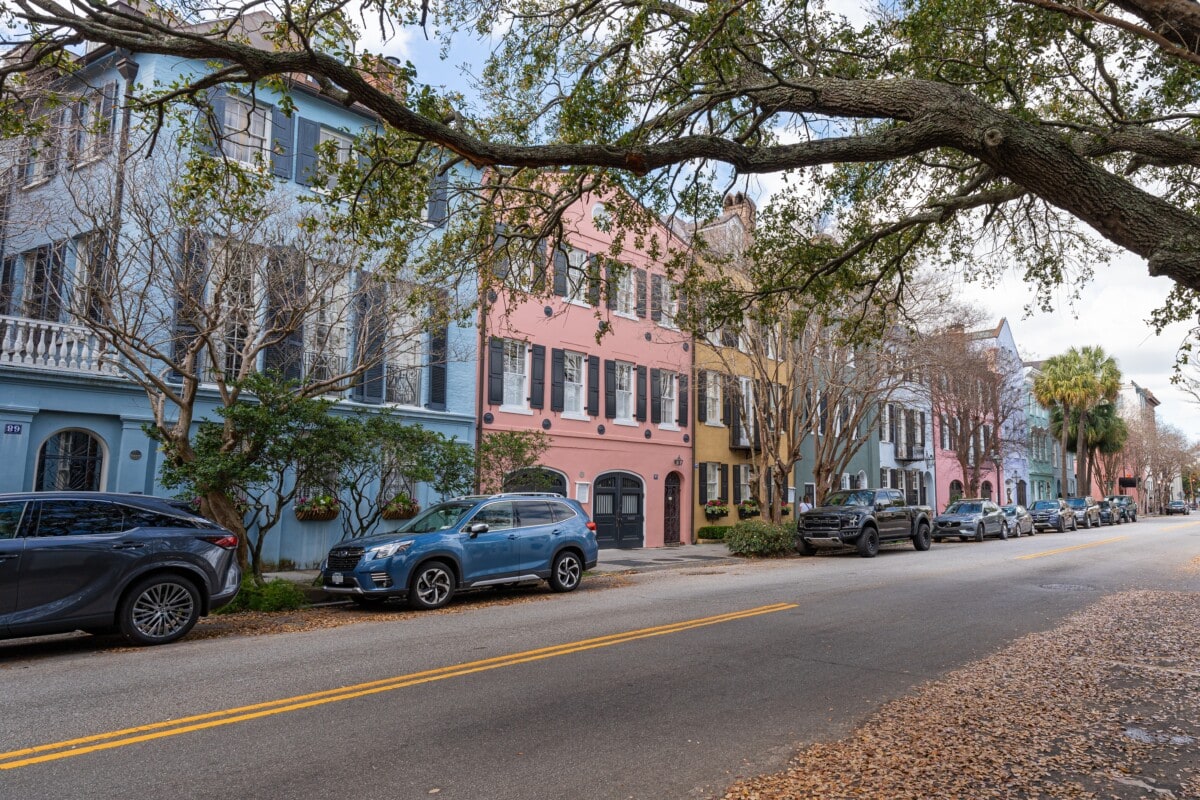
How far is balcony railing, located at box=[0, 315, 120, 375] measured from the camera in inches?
535

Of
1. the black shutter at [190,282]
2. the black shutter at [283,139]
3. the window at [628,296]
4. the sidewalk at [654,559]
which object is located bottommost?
the sidewalk at [654,559]

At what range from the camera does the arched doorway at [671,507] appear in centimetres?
2630

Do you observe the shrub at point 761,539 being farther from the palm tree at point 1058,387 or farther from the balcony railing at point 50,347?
the palm tree at point 1058,387

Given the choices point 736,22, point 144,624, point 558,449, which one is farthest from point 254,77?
point 558,449

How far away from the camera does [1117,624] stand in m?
10.2

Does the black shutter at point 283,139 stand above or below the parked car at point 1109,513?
above

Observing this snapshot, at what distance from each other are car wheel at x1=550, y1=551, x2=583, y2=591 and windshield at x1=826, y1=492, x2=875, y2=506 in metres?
11.1

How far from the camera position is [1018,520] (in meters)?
34.3

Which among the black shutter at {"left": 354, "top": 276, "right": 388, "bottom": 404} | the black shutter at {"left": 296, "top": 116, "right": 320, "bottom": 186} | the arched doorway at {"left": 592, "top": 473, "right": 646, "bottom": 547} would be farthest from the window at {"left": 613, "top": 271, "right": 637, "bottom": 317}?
the black shutter at {"left": 296, "top": 116, "right": 320, "bottom": 186}

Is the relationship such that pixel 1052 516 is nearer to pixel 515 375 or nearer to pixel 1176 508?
pixel 515 375

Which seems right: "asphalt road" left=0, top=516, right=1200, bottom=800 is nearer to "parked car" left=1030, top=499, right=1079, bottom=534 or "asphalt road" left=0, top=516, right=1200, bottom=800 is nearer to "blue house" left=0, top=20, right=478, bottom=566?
"blue house" left=0, top=20, right=478, bottom=566

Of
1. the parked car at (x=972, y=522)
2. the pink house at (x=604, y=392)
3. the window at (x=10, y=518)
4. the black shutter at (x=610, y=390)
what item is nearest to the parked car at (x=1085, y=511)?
the parked car at (x=972, y=522)

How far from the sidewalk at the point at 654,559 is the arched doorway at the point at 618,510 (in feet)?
1.90

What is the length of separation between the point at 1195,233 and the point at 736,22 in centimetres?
451
